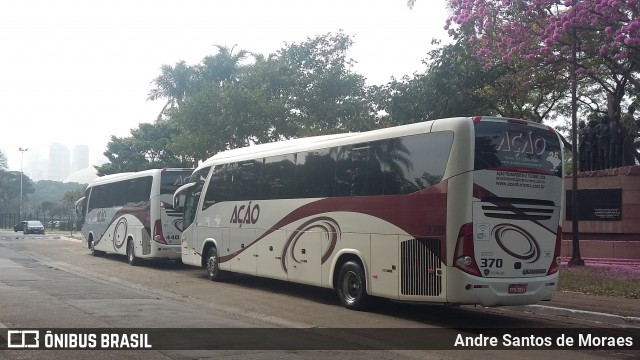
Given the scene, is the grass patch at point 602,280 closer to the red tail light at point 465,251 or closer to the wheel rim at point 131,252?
the red tail light at point 465,251

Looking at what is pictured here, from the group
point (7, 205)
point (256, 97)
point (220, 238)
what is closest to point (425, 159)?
point (220, 238)

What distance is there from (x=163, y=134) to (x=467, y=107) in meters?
29.9

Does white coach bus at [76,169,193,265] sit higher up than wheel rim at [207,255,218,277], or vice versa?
white coach bus at [76,169,193,265]

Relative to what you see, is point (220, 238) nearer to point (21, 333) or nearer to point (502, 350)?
point (21, 333)

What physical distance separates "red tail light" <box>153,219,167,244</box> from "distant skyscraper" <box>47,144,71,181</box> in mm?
172958

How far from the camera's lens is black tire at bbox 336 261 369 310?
12219 mm

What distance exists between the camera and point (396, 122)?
28375 mm

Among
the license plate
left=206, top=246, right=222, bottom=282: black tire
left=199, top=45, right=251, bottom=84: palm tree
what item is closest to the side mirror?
left=206, top=246, right=222, bottom=282: black tire

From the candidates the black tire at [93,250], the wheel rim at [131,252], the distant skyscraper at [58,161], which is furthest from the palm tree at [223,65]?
the distant skyscraper at [58,161]

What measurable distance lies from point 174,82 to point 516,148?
1501 inches

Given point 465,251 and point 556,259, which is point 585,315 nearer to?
point 556,259

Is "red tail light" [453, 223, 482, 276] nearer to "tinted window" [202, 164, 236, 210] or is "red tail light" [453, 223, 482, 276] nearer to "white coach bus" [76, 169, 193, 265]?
"tinted window" [202, 164, 236, 210]

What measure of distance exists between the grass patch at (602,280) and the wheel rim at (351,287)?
5397 mm

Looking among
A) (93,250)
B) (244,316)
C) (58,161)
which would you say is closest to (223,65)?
(93,250)
